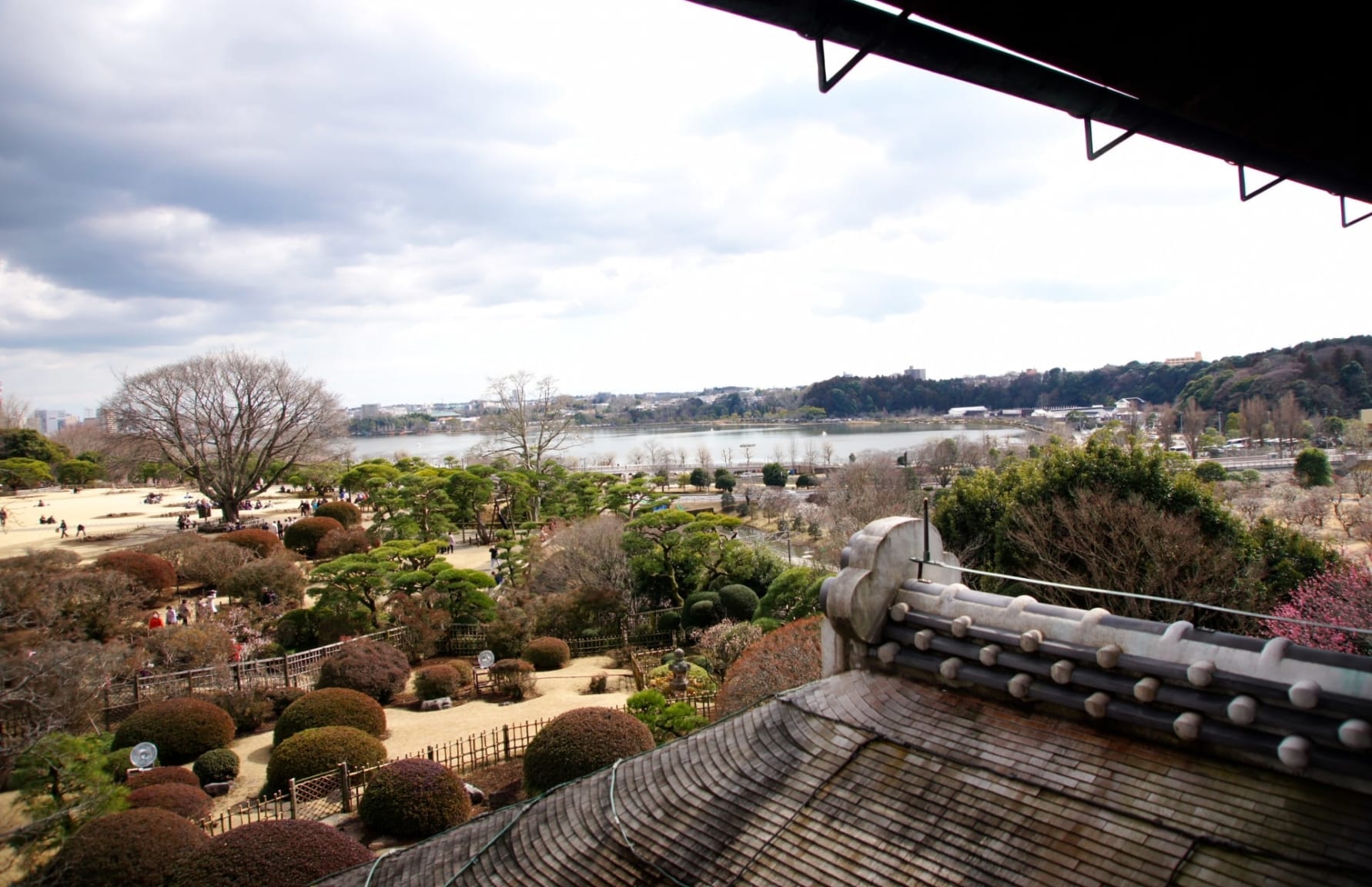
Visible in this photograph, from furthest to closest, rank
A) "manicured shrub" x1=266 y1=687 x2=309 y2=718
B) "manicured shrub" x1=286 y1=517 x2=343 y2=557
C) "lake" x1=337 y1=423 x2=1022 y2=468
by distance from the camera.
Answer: "lake" x1=337 y1=423 x2=1022 y2=468, "manicured shrub" x1=286 y1=517 x2=343 y2=557, "manicured shrub" x1=266 y1=687 x2=309 y2=718

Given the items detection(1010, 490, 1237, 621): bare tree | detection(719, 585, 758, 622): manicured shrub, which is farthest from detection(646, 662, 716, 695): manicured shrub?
detection(1010, 490, 1237, 621): bare tree

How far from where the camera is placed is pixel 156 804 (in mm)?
11086

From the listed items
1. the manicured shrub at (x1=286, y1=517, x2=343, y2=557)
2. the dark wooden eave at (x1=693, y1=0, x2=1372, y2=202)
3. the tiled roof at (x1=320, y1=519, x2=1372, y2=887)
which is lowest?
the manicured shrub at (x1=286, y1=517, x2=343, y2=557)

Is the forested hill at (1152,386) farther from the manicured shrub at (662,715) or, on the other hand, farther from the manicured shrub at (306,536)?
the manicured shrub at (306,536)

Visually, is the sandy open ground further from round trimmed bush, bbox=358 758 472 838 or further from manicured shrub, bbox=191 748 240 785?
round trimmed bush, bbox=358 758 472 838

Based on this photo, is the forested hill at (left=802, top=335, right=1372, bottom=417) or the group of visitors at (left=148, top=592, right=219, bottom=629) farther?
the forested hill at (left=802, top=335, right=1372, bottom=417)

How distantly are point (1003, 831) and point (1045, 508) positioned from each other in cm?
1486

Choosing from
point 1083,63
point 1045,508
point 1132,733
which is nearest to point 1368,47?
point 1083,63

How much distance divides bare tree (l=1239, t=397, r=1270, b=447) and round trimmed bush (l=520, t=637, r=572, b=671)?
2299 inches

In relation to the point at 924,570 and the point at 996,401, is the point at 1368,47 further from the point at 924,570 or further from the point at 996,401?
the point at 996,401

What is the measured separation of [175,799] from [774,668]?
919 centimetres

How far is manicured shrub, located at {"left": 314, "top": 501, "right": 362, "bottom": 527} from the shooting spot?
3494cm

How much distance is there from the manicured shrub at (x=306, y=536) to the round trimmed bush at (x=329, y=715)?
17.3 meters

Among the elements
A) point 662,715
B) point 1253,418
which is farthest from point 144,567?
point 1253,418
